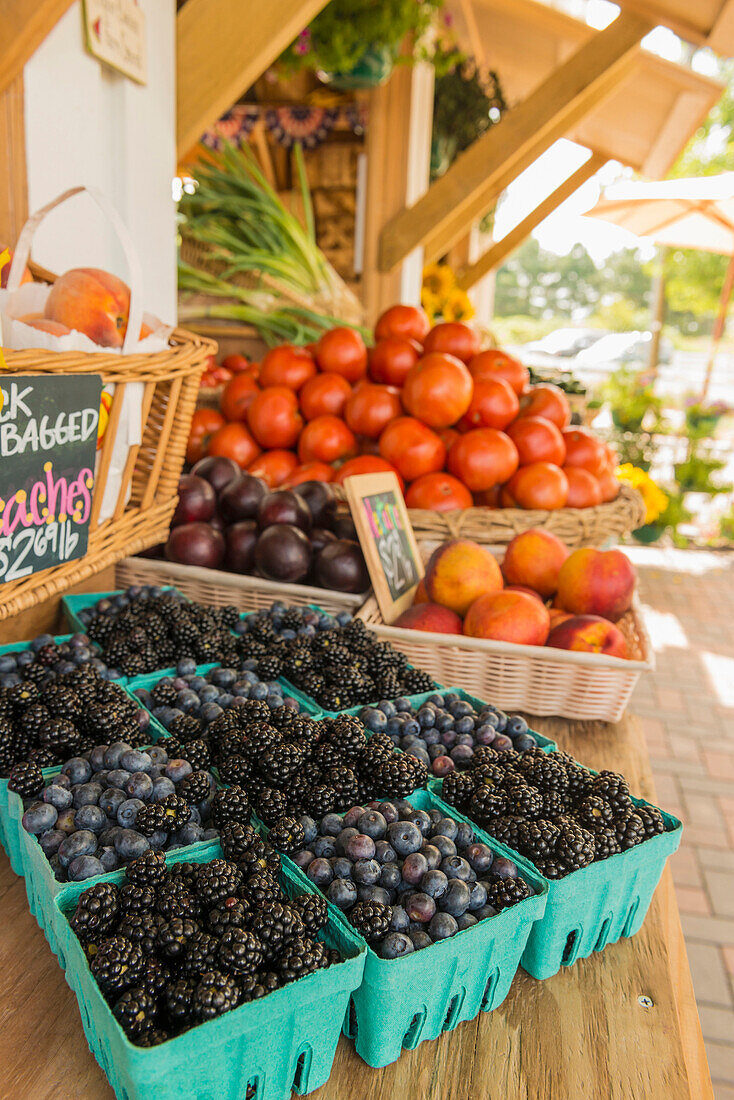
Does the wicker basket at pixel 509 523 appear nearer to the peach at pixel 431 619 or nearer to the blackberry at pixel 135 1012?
the peach at pixel 431 619

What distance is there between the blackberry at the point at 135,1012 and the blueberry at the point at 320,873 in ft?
0.69

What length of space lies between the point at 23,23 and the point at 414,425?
1.30 meters

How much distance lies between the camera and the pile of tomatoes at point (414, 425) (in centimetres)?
225

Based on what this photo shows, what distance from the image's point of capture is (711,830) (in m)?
2.54

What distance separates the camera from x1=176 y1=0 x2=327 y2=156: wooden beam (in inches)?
80.4

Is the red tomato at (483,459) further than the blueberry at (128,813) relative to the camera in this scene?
Yes

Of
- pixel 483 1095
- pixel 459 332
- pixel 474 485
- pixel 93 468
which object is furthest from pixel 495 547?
pixel 483 1095

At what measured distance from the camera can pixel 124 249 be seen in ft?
4.24

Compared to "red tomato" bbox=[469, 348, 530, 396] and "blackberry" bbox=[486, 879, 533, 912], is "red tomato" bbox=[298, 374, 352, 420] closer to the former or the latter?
"red tomato" bbox=[469, 348, 530, 396]

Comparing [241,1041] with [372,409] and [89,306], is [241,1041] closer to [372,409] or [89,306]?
[89,306]

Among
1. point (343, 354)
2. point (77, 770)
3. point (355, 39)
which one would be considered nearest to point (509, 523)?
point (343, 354)

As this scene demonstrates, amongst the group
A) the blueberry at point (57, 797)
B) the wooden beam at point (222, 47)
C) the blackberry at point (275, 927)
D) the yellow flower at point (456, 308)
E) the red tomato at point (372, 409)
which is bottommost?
the blueberry at point (57, 797)

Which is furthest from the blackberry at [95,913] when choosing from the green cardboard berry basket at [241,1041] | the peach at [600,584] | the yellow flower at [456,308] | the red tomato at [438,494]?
the yellow flower at [456,308]

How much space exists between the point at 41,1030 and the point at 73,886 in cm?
18
